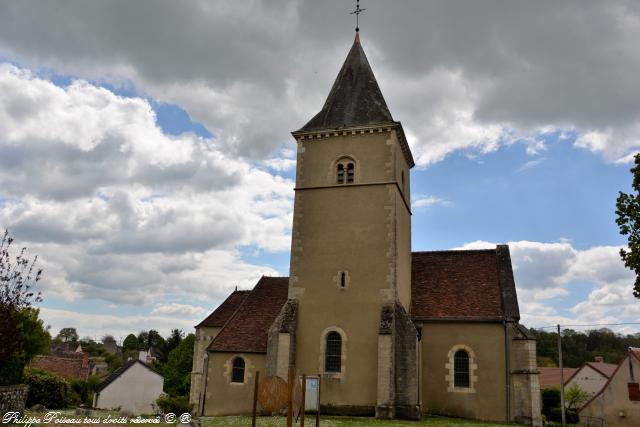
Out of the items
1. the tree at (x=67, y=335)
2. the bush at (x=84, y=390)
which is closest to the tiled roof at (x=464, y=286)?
the bush at (x=84, y=390)

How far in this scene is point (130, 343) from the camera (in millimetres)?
115938

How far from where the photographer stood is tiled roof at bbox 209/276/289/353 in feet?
80.0

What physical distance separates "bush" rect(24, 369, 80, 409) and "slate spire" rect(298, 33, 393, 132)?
19.1 metres

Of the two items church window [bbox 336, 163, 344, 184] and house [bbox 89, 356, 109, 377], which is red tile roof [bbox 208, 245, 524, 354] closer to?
church window [bbox 336, 163, 344, 184]

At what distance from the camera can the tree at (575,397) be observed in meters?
46.4

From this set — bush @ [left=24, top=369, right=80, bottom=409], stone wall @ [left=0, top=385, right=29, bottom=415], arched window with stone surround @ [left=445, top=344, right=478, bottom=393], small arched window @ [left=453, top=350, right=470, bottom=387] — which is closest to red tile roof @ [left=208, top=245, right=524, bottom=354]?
arched window with stone surround @ [left=445, top=344, right=478, bottom=393]

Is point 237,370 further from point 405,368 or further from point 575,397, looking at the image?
point 575,397

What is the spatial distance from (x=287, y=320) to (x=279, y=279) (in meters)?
6.14

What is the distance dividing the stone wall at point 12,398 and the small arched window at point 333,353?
11144 millimetres

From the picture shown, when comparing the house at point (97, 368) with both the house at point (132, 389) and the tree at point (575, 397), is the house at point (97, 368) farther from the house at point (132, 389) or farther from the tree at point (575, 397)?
the tree at point (575, 397)

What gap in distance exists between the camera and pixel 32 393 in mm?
27000

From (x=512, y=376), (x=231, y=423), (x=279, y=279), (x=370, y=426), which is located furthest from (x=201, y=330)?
(x=512, y=376)

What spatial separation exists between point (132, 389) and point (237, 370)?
18428mm

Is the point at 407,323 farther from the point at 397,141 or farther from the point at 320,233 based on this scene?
the point at 397,141
